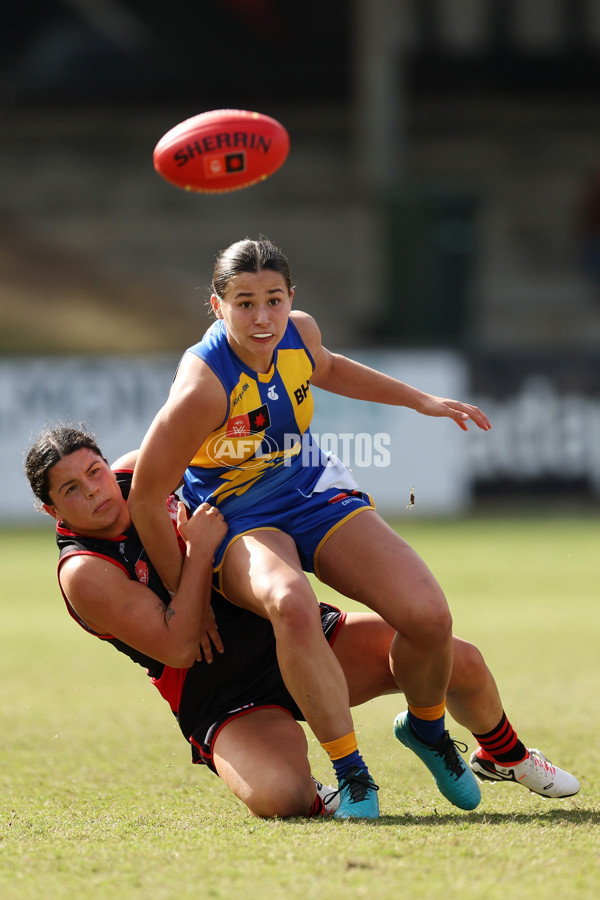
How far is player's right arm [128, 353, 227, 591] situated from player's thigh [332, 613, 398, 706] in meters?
0.76

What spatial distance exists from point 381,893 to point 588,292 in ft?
64.6

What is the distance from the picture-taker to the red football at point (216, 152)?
15.6 ft

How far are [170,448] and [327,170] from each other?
2052 cm

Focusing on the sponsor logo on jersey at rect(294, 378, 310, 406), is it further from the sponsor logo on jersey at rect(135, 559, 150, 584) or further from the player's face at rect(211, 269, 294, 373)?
the sponsor logo on jersey at rect(135, 559, 150, 584)

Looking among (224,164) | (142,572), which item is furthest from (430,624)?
(224,164)

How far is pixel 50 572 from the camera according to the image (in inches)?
427

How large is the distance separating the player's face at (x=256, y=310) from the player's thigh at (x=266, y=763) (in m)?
1.25

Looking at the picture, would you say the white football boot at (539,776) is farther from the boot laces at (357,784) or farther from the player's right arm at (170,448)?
the player's right arm at (170,448)

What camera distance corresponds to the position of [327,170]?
77.1 feet

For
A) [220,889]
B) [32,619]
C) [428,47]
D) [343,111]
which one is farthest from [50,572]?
[343,111]

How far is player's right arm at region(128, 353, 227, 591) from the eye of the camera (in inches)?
148

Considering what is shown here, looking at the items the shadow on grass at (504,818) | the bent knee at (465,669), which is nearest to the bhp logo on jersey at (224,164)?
the bent knee at (465,669)

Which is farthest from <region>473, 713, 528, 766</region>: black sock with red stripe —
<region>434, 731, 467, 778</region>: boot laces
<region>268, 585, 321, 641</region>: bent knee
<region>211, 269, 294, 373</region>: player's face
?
<region>211, 269, 294, 373</region>: player's face

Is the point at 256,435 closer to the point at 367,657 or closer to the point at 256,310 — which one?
the point at 256,310
